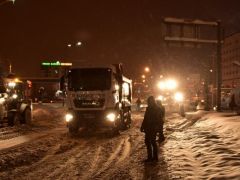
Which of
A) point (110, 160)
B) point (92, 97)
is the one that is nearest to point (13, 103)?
point (92, 97)

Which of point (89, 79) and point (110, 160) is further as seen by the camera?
point (89, 79)

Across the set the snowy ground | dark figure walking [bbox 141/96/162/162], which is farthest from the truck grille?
dark figure walking [bbox 141/96/162/162]

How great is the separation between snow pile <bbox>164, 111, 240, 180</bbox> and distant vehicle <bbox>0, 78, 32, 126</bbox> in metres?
9.93

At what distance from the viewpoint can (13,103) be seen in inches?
1007

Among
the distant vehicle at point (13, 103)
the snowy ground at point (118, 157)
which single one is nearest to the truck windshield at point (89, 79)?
the snowy ground at point (118, 157)

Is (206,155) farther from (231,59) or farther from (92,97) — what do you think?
(231,59)

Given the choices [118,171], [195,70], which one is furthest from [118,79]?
[195,70]

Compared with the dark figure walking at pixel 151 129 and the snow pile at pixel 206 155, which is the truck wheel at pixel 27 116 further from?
the dark figure walking at pixel 151 129

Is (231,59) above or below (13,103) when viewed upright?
above

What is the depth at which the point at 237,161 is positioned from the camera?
435 inches

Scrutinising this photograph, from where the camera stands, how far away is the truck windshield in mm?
19891

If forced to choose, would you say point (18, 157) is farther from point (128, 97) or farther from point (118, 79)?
point (128, 97)

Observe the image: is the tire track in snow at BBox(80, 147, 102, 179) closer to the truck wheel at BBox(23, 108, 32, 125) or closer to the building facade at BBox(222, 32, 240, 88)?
the truck wheel at BBox(23, 108, 32, 125)

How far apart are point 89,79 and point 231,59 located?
104074 mm
